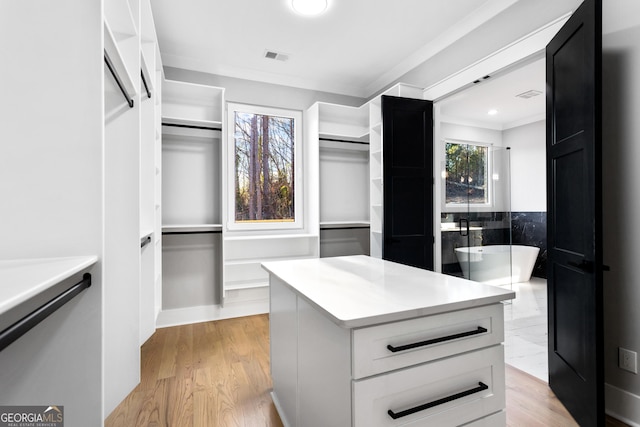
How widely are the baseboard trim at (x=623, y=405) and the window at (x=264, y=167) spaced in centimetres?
304

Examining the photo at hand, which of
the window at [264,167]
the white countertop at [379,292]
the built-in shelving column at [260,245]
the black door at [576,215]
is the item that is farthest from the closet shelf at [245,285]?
the black door at [576,215]

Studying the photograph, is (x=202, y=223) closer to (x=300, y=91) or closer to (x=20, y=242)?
(x=300, y=91)

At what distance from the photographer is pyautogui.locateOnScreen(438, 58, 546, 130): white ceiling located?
151 inches

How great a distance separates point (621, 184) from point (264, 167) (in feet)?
10.3

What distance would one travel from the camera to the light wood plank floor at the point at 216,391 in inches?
69.9

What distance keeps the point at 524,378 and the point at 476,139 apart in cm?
436

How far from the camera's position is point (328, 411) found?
1.11 metres

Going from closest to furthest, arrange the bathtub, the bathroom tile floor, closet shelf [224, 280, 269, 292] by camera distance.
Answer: the bathroom tile floor < closet shelf [224, 280, 269, 292] < the bathtub

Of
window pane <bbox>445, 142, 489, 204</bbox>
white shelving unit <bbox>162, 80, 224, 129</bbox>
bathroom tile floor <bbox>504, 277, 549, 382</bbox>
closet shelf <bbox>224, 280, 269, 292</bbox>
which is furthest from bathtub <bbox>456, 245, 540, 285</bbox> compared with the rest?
white shelving unit <bbox>162, 80, 224, 129</bbox>

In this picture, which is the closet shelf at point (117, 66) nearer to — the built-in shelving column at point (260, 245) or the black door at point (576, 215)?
the built-in shelving column at point (260, 245)

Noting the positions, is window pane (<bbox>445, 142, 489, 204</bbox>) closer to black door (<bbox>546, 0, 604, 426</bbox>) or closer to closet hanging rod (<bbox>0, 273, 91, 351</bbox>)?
black door (<bbox>546, 0, 604, 426</bbox>)

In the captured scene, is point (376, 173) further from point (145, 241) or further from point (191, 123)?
point (145, 241)

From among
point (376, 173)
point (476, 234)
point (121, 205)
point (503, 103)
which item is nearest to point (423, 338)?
point (121, 205)

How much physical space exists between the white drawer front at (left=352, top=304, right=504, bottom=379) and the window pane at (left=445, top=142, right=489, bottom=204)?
12.7 ft
